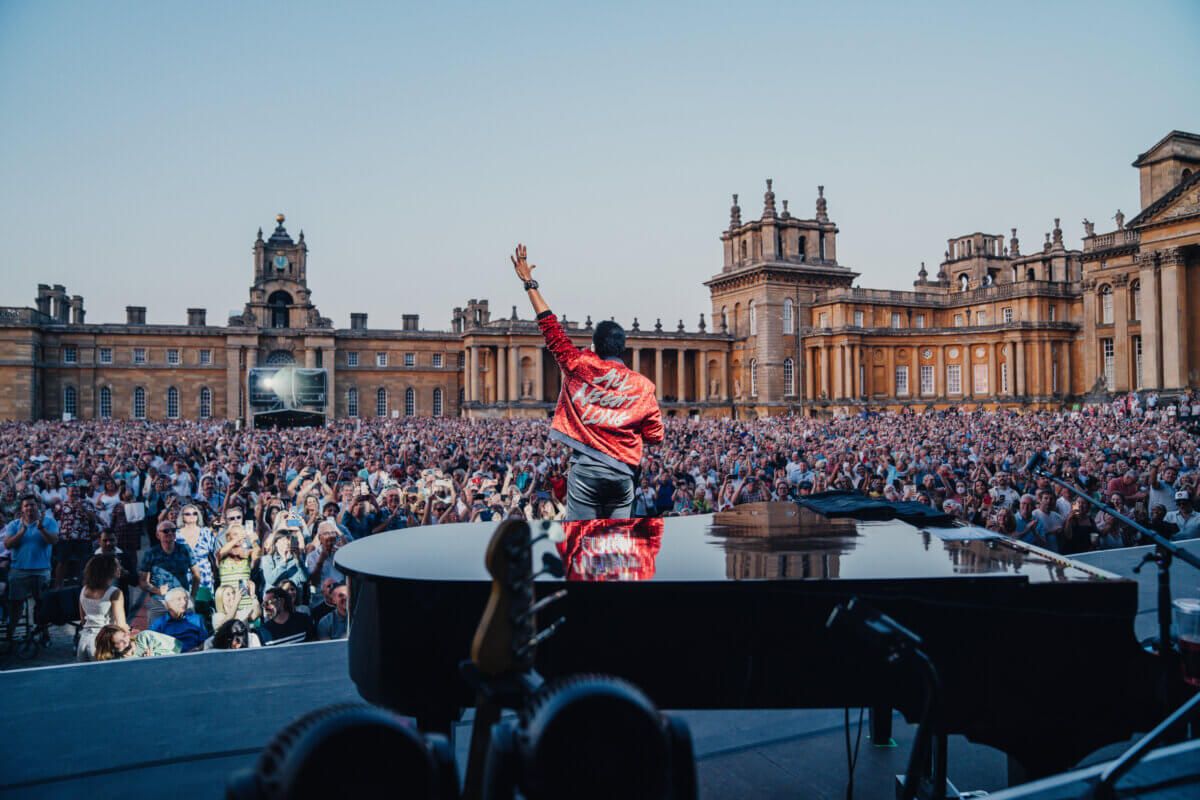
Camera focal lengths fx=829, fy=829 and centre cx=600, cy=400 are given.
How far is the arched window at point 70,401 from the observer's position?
64.1 meters

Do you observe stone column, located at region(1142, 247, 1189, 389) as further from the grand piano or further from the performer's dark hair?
the grand piano

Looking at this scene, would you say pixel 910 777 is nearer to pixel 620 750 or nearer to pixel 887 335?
pixel 620 750

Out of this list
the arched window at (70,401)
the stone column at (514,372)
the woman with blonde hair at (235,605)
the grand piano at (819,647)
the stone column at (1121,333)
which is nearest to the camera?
the grand piano at (819,647)

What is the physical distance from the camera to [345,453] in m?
20.0

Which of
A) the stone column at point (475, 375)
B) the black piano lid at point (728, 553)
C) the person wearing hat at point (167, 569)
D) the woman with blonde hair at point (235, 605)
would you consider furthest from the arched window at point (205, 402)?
the black piano lid at point (728, 553)

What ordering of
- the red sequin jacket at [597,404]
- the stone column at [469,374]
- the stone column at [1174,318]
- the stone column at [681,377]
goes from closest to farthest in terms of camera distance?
the red sequin jacket at [597,404] < the stone column at [1174,318] < the stone column at [469,374] < the stone column at [681,377]

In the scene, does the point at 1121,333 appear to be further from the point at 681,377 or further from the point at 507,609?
the point at 507,609

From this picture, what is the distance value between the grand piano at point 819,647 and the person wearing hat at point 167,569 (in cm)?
525

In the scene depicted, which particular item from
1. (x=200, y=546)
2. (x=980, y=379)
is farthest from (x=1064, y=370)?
(x=200, y=546)

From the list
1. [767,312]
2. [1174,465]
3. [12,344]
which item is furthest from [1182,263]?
[12,344]

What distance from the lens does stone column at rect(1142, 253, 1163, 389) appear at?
4503cm

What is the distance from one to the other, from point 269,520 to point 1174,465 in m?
14.3

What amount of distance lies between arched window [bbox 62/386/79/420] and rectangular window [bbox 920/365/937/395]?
66622 mm

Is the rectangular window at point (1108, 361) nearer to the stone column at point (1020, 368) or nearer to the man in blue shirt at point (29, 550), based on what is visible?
the stone column at point (1020, 368)
